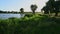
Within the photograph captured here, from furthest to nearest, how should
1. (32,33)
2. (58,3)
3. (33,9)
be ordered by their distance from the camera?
(33,9) → (58,3) → (32,33)

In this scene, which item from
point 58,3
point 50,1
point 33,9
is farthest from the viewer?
point 33,9

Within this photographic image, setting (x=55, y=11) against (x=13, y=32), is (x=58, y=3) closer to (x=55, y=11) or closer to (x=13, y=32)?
(x=55, y=11)

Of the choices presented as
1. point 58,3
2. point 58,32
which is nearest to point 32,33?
point 58,32

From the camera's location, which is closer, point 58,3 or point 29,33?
point 29,33

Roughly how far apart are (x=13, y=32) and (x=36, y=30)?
1.19 m

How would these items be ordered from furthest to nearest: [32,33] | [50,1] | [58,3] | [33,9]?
[33,9] < [50,1] < [58,3] < [32,33]

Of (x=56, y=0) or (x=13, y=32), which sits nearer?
(x=13, y=32)

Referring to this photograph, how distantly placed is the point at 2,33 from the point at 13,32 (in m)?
0.57

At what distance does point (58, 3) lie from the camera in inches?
2124

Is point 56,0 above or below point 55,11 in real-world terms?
above

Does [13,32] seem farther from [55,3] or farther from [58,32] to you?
[55,3]

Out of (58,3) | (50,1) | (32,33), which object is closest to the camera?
(32,33)

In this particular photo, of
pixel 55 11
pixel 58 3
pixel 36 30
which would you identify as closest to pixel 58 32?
pixel 36 30

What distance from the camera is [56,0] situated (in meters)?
54.8
